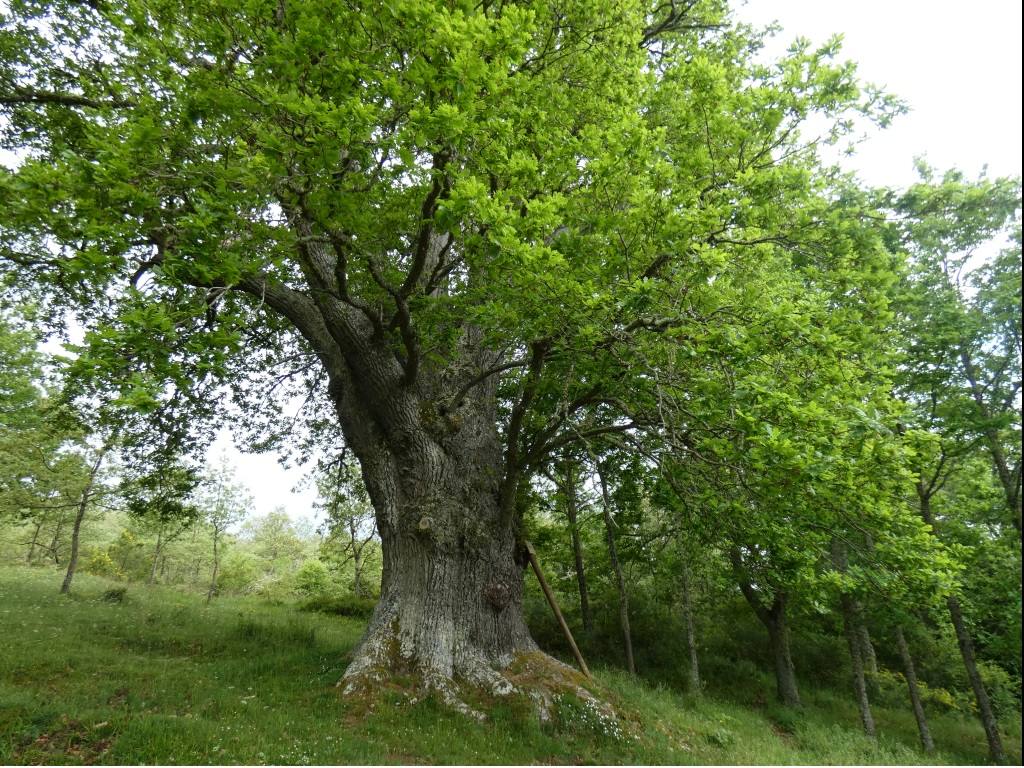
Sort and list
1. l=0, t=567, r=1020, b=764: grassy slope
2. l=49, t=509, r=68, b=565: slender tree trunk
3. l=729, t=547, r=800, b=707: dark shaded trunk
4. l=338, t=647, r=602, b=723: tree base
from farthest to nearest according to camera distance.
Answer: l=49, t=509, r=68, b=565: slender tree trunk
l=729, t=547, r=800, b=707: dark shaded trunk
l=338, t=647, r=602, b=723: tree base
l=0, t=567, r=1020, b=764: grassy slope

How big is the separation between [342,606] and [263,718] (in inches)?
612

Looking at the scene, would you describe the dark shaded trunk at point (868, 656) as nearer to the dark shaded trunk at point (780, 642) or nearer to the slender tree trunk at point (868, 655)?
the slender tree trunk at point (868, 655)

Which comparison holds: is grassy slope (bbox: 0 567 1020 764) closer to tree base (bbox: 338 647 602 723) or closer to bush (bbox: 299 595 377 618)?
tree base (bbox: 338 647 602 723)

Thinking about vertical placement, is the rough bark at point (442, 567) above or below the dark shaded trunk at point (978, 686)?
above

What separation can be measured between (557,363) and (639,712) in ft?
20.3

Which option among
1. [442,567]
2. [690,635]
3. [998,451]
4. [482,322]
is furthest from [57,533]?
[998,451]

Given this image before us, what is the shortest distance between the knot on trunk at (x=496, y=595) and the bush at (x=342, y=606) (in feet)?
45.1

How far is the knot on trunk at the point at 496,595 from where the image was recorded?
28.5 ft

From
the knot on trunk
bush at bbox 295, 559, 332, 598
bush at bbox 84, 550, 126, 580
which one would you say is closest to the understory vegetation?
the knot on trunk

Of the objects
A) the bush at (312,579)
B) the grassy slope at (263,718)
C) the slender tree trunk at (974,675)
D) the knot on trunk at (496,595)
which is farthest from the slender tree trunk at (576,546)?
the bush at (312,579)

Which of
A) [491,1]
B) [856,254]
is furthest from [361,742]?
[491,1]

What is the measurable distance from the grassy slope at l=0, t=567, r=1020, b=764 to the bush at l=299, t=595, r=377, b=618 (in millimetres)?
7823

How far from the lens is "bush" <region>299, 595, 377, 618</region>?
808 inches

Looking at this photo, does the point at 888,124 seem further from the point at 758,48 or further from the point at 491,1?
the point at 491,1
